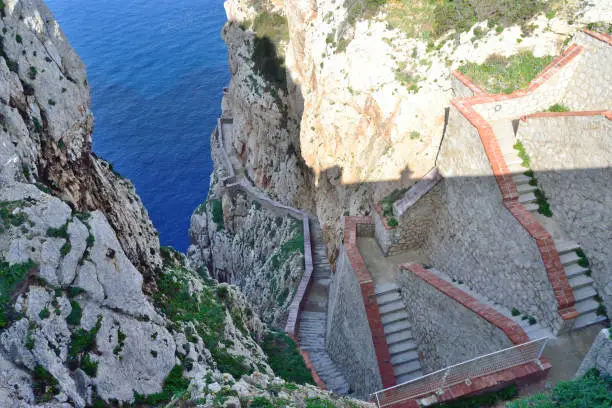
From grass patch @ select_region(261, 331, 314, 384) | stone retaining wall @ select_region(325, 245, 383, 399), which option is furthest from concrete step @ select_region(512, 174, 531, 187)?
grass patch @ select_region(261, 331, 314, 384)

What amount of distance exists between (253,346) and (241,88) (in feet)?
101

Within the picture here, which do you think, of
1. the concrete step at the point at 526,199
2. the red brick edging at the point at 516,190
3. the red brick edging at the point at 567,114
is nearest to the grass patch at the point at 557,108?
the red brick edging at the point at 516,190

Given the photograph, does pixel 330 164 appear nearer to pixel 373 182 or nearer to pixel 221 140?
pixel 373 182

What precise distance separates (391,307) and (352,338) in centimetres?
219

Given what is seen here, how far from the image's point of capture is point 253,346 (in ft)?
50.2

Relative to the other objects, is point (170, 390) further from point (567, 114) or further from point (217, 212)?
point (217, 212)

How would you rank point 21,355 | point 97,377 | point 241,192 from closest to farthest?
point 21,355 → point 97,377 → point 241,192

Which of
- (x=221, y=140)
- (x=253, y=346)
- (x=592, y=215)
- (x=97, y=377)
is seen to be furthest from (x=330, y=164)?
(x=221, y=140)

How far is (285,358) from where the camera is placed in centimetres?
1686

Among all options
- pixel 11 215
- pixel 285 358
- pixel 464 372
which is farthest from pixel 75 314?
pixel 285 358

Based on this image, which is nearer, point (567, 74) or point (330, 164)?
point (567, 74)

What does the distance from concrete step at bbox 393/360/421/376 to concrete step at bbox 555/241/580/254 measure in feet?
19.6

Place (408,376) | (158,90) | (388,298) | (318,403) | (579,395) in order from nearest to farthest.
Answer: (579,395) → (318,403) → (408,376) → (388,298) → (158,90)

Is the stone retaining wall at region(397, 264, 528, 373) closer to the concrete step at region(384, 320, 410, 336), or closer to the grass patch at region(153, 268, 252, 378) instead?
the concrete step at region(384, 320, 410, 336)
